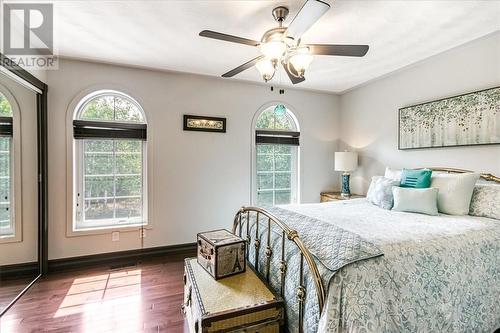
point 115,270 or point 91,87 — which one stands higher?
point 91,87

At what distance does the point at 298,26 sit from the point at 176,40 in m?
1.45

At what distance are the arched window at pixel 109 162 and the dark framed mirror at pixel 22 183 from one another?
361 mm

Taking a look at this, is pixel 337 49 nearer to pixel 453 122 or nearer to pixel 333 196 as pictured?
pixel 453 122

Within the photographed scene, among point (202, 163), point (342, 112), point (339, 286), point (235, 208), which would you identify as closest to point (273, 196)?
point (235, 208)

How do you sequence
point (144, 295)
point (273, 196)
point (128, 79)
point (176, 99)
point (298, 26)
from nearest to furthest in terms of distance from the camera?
1. point (298, 26)
2. point (144, 295)
3. point (128, 79)
4. point (176, 99)
5. point (273, 196)

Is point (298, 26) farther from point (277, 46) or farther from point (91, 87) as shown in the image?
point (91, 87)

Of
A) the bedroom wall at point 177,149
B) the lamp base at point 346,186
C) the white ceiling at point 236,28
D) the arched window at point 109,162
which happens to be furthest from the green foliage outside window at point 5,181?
the lamp base at point 346,186

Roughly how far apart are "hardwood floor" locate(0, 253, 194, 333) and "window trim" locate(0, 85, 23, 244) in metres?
0.58

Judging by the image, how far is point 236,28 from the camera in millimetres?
2244

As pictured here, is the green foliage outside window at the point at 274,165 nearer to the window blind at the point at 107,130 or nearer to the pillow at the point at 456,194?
the window blind at the point at 107,130

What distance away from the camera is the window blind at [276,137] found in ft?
12.7

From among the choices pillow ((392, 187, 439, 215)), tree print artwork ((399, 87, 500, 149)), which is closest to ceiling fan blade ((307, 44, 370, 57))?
pillow ((392, 187, 439, 215))

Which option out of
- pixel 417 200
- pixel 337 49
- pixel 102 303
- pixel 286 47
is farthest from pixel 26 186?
pixel 417 200

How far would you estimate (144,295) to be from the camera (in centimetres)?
237
